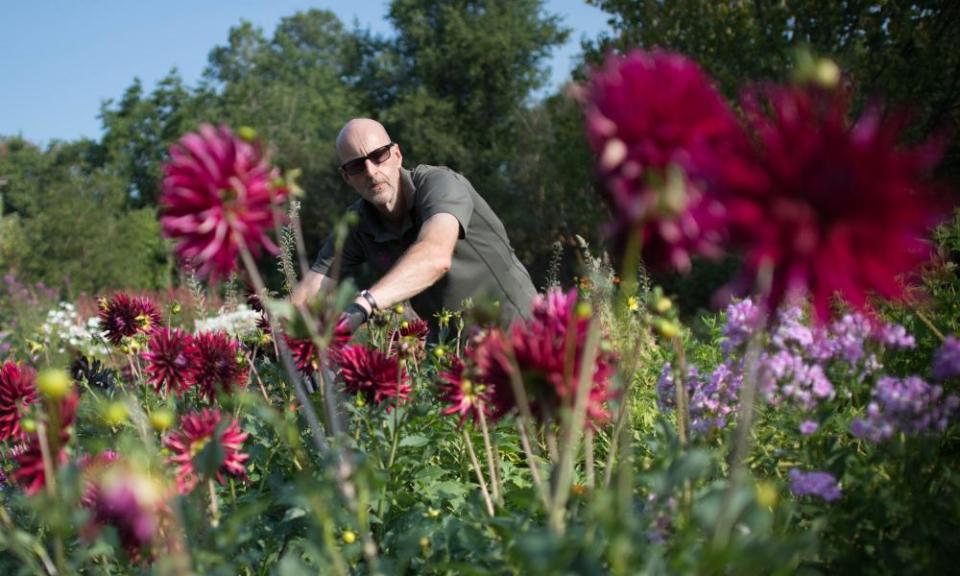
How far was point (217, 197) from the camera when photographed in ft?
Result: 3.79

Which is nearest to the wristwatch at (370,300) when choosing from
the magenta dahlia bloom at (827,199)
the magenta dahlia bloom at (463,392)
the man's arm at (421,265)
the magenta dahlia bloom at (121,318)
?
the man's arm at (421,265)

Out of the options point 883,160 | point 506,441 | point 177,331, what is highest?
point 883,160

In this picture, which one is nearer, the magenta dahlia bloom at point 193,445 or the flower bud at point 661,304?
the flower bud at point 661,304

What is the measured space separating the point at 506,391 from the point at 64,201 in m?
24.4

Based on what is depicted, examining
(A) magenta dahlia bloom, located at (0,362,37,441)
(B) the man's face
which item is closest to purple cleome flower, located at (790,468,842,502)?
(A) magenta dahlia bloom, located at (0,362,37,441)

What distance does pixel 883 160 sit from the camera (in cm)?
90

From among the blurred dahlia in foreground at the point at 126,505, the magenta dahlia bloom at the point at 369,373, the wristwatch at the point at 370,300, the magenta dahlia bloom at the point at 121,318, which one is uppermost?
the wristwatch at the point at 370,300

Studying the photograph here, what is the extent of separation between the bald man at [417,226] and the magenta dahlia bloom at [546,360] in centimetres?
192

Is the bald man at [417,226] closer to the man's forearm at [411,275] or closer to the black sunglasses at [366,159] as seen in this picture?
the black sunglasses at [366,159]

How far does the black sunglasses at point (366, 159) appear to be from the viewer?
3695mm

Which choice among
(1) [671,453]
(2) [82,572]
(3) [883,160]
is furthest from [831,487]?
(2) [82,572]

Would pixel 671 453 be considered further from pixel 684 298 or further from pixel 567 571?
pixel 684 298

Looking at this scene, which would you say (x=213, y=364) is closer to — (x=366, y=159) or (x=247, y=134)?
(x=247, y=134)

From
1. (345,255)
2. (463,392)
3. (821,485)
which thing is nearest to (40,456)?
(463,392)
